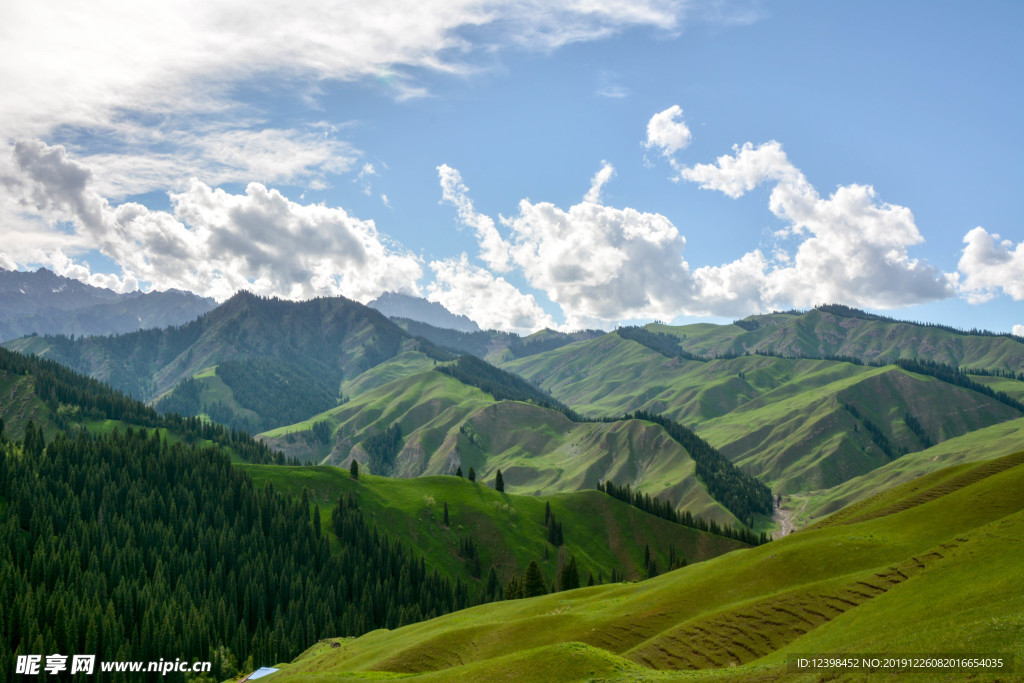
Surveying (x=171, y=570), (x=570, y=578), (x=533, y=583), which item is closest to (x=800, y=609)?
(x=533, y=583)

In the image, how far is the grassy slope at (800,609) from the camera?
37312mm

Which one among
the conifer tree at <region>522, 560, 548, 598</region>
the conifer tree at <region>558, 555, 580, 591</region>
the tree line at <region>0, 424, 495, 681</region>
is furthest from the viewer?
the conifer tree at <region>558, 555, 580, 591</region>

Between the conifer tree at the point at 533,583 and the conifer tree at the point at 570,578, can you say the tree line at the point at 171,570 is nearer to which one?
the conifer tree at the point at 533,583

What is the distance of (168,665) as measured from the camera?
117000 mm

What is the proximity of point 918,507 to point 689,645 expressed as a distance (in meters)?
38.9

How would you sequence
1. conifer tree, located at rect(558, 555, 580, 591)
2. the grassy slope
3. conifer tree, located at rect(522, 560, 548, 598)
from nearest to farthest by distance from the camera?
the grassy slope < conifer tree, located at rect(522, 560, 548, 598) < conifer tree, located at rect(558, 555, 580, 591)

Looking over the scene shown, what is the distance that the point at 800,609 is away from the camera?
5450 centimetres

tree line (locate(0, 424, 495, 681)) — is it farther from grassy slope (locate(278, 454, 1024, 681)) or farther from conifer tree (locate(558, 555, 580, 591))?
grassy slope (locate(278, 454, 1024, 681))

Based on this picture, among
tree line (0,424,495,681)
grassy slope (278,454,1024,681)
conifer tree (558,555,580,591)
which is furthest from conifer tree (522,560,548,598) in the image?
grassy slope (278,454,1024,681)

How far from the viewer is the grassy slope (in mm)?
37312

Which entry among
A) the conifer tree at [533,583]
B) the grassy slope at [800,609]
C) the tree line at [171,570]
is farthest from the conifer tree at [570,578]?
the grassy slope at [800,609]

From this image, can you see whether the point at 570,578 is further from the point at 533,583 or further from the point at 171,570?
the point at 171,570

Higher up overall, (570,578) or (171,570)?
(171,570)

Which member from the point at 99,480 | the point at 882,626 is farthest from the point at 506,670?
the point at 99,480
